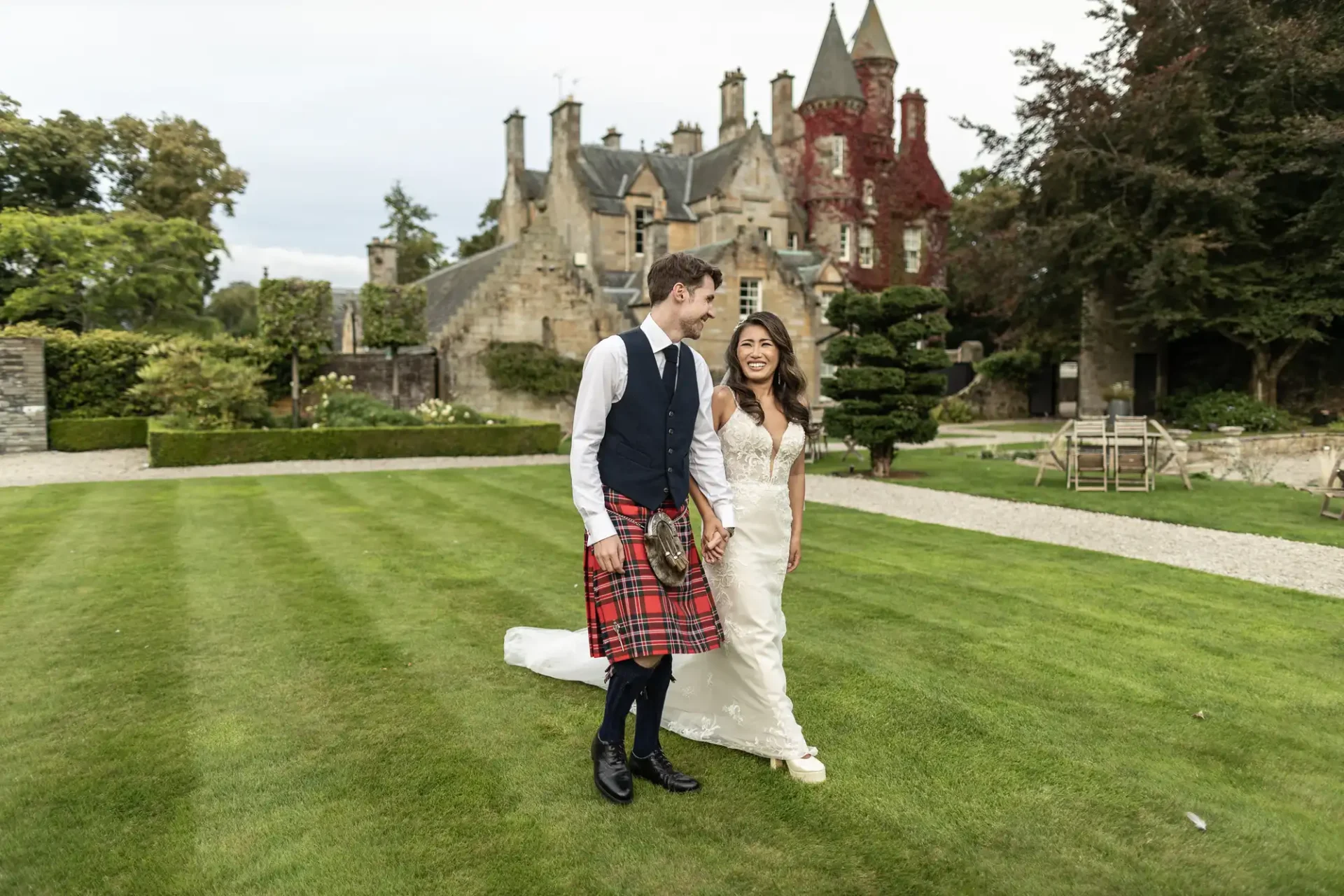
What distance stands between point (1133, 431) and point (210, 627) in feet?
41.5

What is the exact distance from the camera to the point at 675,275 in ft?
11.6

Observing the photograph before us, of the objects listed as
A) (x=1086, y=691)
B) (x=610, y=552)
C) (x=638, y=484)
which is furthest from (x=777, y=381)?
(x=1086, y=691)

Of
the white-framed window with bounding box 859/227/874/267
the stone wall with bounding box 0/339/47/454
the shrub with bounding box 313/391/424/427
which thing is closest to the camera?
the shrub with bounding box 313/391/424/427

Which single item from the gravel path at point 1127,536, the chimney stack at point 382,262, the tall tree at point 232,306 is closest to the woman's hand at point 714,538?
the gravel path at point 1127,536

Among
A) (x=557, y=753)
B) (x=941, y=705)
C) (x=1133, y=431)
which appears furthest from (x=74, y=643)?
(x=1133, y=431)

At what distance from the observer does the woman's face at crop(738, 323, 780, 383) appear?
3.88 metres

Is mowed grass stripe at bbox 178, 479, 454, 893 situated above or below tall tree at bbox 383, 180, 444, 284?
below

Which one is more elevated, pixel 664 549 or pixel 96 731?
pixel 664 549

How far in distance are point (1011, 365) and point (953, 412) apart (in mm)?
3585

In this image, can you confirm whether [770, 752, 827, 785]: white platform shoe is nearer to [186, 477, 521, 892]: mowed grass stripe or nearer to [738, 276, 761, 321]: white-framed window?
[186, 477, 521, 892]: mowed grass stripe

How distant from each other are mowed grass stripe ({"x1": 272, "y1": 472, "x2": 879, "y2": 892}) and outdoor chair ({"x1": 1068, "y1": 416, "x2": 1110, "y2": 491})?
31.2ft

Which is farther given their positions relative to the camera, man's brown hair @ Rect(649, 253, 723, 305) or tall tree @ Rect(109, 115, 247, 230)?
tall tree @ Rect(109, 115, 247, 230)

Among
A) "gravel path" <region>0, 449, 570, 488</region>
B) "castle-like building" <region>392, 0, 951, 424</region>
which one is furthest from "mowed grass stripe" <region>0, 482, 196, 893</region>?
"castle-like building" <region>392, 0, 951, 424</region>

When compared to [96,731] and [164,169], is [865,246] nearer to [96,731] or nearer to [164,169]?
[164,169]
